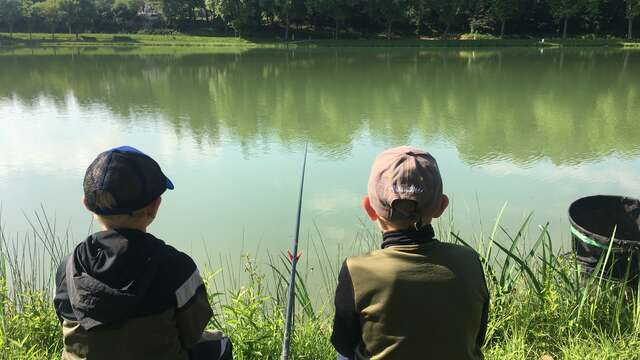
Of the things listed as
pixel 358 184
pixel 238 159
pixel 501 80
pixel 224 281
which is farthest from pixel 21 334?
pixel 501 80

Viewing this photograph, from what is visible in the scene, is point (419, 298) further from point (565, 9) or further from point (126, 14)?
point (126, 14)

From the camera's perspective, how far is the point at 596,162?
6102 mm

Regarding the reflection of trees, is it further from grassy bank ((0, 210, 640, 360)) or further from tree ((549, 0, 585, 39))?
tree ((549, 0, 585, 39))

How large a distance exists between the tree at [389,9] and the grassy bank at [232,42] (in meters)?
3.09

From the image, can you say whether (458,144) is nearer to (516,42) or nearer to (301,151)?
(301,151)

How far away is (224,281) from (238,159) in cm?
351

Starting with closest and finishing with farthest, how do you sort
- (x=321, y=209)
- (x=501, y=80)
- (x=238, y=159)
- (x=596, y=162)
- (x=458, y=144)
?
(x=321, y=209), (x=596, y=162), (x=238, y=159), (x=458, y=144), (x=501, y=80)

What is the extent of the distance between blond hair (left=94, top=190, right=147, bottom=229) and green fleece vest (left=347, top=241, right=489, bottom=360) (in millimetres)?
516

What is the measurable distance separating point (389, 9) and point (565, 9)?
1102 centimetres

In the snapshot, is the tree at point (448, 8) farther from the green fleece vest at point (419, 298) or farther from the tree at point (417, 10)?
the green fleece vest at point (419, 298)

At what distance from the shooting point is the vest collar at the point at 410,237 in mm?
1217

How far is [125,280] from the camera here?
3.91 feet

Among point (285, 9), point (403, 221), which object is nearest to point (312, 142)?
point (403, 221)

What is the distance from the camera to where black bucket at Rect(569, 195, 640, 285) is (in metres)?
2.32
